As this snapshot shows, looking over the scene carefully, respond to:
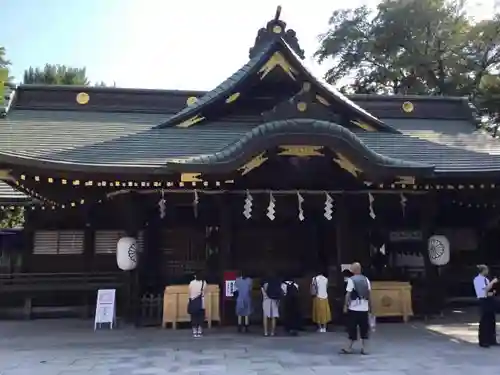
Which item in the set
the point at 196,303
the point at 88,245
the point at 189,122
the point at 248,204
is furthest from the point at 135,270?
the point at 189,122

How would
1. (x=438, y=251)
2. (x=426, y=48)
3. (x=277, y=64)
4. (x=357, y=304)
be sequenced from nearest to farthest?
1. (x=357, y=304)
2. (x=438, y=251)
3. (x=277, y=64)
4. (x=426, y=48)

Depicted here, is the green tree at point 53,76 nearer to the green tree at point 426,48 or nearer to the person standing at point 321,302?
the green tree at point 426,48

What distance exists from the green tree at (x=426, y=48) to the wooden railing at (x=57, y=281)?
2380 centimetres

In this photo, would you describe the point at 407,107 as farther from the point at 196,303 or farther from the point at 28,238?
the point at 28,238

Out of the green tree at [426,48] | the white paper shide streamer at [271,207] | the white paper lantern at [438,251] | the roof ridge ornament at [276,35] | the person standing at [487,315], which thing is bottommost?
the person standing at [487,315]

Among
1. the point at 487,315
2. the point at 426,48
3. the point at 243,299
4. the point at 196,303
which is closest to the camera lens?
the point at 487,315

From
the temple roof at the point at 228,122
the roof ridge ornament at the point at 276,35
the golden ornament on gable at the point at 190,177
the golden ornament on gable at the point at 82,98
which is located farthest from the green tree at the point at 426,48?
the golden ornament on gable at the point at 190,177

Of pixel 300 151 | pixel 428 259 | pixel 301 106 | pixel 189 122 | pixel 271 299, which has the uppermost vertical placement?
pixel 189 122

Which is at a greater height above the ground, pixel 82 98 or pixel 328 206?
pixel 82 98

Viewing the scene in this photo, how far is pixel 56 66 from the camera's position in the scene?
38.7 meters

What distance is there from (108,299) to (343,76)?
2644 cm

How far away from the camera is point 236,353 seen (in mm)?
7965

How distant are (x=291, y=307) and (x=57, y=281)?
6.58 metres

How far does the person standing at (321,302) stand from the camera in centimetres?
1018
